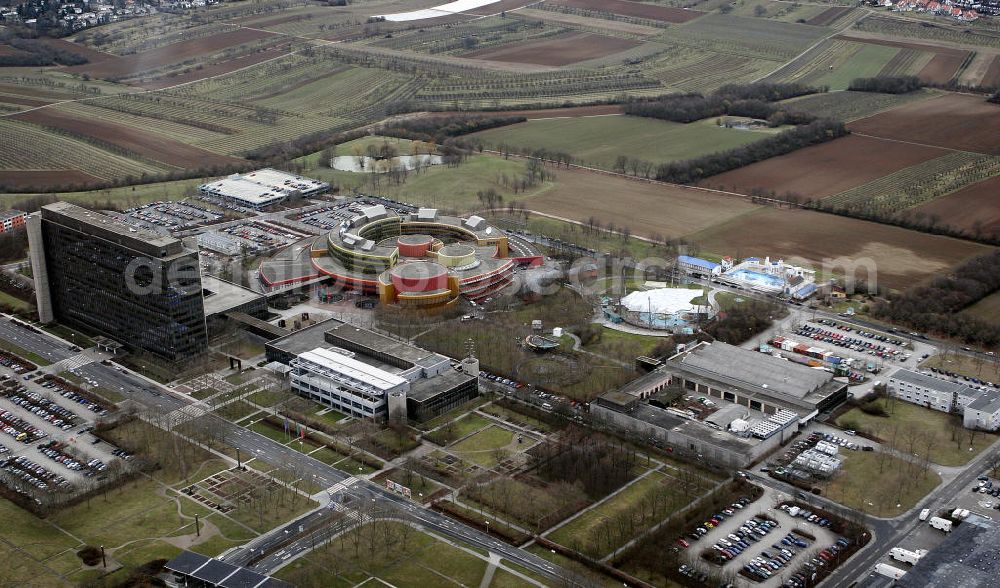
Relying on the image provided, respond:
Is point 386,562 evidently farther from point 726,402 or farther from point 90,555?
point 726,402

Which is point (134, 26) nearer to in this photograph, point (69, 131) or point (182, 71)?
point (182, 71)

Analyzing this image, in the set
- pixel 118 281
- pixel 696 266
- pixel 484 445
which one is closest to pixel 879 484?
pixel 484 445

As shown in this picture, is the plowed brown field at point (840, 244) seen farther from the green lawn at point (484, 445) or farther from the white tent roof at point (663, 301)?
the green lawn at point (484, 445)

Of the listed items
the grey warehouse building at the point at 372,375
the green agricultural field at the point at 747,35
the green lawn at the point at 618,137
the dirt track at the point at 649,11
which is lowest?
the grey warehouse building at the point at 372,375

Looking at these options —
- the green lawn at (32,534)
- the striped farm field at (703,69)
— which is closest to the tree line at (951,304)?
the green lawn at (32,534)

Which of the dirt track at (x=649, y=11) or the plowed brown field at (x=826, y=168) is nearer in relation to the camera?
the plowed brown field at (x=826, y=168)

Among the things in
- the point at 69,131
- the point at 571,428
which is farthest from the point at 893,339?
the point at 69,131
